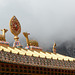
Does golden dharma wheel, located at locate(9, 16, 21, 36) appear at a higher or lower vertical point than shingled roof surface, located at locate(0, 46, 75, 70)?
higher

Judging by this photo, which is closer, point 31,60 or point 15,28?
point 31,60

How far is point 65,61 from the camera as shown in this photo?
999cm

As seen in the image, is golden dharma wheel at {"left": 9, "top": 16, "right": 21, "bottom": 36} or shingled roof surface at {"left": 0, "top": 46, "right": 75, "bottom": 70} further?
golden dharma wheel at {"left": 9, "top": 16, "right": 21, "bottom": 36}

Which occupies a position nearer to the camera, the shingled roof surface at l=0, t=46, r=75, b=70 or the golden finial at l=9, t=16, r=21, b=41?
the shingled roof surface at l=0, t=46, r=75, b=70

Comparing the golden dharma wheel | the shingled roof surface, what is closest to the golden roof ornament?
the golden dharma wheel

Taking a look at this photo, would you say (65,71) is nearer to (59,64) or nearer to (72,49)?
(59,64)

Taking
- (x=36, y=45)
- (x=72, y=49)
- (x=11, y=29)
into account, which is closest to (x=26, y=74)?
(x=11, y=29)

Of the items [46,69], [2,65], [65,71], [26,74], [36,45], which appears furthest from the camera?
[36,45]

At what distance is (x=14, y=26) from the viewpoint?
13.2 m

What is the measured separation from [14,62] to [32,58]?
1256 mm

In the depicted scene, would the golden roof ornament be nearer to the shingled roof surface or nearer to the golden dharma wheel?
the golden dharma wheel

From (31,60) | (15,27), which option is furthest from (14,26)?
(31,60)

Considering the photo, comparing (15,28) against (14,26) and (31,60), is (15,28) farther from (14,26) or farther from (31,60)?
(31,60)

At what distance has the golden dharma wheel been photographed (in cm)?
1295
